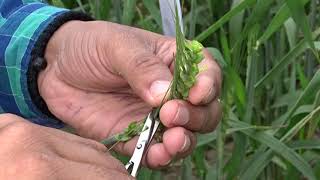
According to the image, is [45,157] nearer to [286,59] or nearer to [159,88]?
[159,88]

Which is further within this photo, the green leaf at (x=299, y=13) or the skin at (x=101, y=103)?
the green leaf at (x=299, y=13)

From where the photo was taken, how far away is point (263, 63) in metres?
1.14

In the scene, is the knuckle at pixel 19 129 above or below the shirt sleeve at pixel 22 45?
above

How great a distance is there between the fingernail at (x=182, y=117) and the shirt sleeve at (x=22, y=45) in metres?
0.24

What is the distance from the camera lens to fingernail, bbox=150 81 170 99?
69 cm

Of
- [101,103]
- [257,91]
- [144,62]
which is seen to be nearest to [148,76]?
[144,62]

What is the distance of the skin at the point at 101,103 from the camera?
21.3 inches

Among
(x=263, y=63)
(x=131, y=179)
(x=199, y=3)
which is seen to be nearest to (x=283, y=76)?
(x=263, y=63)

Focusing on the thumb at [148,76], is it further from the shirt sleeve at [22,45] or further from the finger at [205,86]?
the shirt sleeve at [22,45]

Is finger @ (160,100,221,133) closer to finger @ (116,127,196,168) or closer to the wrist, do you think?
finger @ (116,127,196,168)

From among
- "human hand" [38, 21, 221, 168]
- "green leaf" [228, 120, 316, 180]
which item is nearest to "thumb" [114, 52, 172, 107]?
"human hand" [38, 21, 221, 168]

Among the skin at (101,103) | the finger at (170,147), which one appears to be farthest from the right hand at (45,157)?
the finger at (170,147)

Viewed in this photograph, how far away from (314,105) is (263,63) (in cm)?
21

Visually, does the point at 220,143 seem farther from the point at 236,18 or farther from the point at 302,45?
Answer: the point at 236,18
